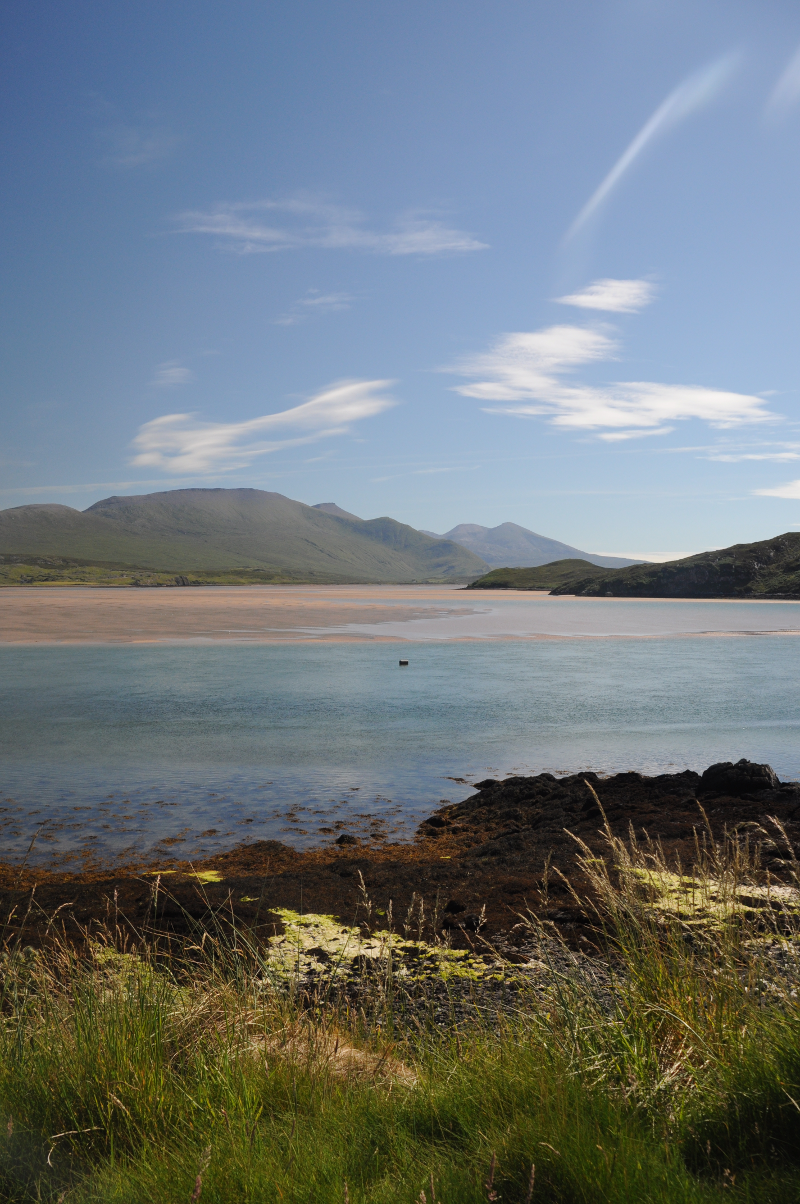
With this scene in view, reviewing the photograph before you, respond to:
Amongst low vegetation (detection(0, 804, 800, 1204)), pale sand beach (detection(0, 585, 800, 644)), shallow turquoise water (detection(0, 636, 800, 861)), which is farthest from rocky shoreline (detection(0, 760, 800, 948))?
pale sand beach (detection(0, 585, 800, 644))

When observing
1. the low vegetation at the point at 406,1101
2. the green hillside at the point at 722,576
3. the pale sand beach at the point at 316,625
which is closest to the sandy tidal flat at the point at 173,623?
the pale sand beach at the point at 316,625

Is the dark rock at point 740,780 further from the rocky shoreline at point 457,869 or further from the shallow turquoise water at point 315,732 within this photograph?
the shallow turquoise water at point 315,732

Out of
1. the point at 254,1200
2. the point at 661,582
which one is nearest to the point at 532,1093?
the point at 254,1200

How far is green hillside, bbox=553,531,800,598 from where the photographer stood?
388 ft

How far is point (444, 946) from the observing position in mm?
6672

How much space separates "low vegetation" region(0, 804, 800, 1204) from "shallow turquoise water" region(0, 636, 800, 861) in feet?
22.5

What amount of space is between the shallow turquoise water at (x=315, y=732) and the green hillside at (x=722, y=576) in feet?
305

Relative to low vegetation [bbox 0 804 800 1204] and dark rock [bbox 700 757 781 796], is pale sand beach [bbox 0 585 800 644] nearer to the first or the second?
dark rock [bbox 700 757 781 796]

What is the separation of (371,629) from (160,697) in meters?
27.8

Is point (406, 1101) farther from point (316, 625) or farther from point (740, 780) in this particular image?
point (316, 625)

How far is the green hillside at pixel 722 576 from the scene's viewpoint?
118 metres

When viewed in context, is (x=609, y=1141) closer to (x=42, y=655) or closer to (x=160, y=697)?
(x=160, y=697)

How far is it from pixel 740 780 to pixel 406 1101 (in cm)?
1022

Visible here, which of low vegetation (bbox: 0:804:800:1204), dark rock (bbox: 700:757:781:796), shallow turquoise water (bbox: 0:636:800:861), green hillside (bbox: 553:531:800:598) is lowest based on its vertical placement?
shallow turquoise water (bbox: 0:636:800:861)
